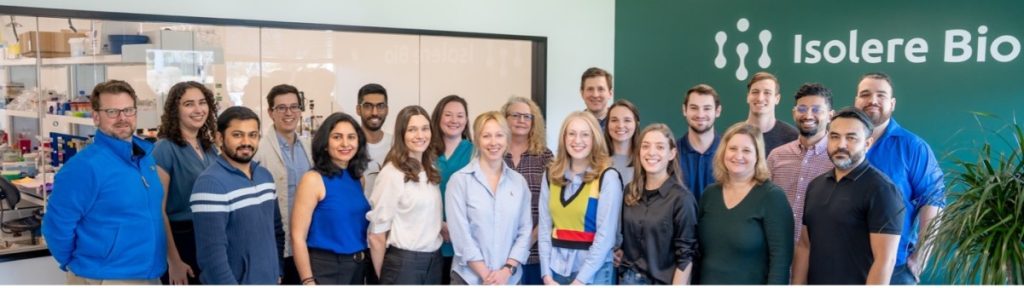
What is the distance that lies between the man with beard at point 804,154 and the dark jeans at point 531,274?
117 centimetres

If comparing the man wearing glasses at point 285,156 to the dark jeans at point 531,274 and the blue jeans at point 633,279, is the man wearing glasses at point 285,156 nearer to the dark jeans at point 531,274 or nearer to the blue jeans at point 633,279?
the dark jeans at point 531,274

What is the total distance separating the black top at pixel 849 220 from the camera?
10.1ft

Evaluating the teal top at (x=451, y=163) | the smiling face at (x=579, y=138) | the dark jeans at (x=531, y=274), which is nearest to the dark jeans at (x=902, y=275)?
the smiling face at (x=579, y=138)

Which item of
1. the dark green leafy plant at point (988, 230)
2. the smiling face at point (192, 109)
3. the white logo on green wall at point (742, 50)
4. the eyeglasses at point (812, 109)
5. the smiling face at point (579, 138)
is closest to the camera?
the dark green leafy plant at point (988, 230)

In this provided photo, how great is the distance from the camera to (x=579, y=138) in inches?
142

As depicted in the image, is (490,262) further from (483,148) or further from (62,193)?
(62,193)

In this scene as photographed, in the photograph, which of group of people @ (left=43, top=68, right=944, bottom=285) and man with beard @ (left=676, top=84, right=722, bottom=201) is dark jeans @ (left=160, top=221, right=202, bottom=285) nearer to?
group of people @ (left=43, top=68, right=944, bottom=285)

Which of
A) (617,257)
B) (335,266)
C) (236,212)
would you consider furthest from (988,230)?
(236,212)

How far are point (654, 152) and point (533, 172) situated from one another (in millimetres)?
738

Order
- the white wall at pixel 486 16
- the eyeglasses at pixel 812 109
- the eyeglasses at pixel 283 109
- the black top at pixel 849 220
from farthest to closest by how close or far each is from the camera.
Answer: the white wall at pixel 486 16 → the eyeglasses at pixel 283 109 → the eyeglasses at pixel 812 109 → the black top at pixel 849 220

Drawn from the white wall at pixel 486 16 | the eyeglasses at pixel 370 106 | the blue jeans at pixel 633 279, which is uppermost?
the white wall at pixel 486 16

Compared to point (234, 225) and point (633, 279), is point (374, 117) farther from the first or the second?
point (633, 279)

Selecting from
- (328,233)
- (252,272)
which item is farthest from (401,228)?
(252,272)

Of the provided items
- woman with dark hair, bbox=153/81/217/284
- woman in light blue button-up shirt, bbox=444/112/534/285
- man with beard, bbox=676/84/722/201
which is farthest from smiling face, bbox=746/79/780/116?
woman with dark hair, bbox=153/81/217/284
